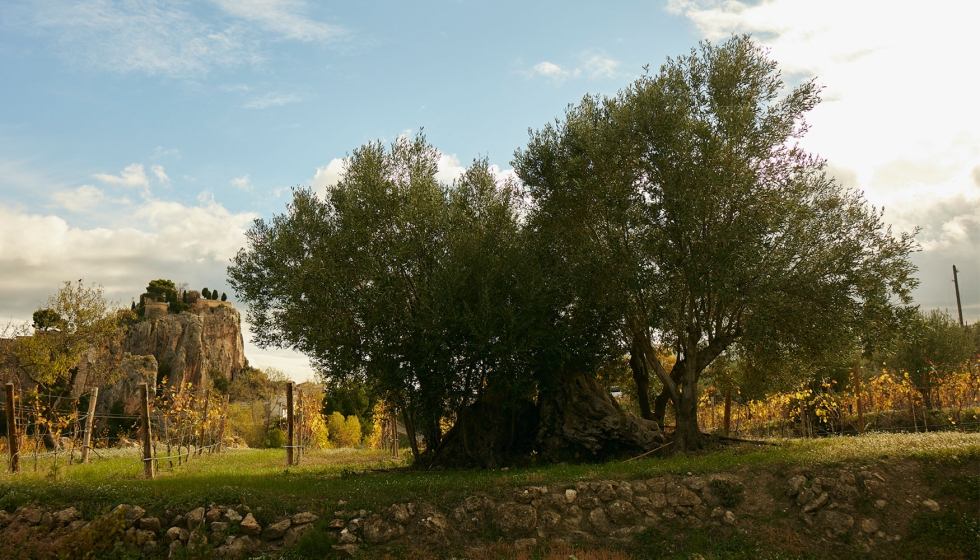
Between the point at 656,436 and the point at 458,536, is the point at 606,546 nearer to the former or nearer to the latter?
the point at 458,536

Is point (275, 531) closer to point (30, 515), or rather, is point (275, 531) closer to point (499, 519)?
point (499, 519)

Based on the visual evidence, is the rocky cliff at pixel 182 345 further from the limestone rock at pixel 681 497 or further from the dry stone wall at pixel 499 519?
the limestone rock at pixel 681 497

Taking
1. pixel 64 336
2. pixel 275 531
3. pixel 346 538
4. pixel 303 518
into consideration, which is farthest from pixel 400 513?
pixel 64 336

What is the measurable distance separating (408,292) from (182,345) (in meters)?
78.1

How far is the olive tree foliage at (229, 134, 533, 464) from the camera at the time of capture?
18.7 metres

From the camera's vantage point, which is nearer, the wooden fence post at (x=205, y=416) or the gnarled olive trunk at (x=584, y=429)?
the gnarled olive trunk at (x=584, y=429)

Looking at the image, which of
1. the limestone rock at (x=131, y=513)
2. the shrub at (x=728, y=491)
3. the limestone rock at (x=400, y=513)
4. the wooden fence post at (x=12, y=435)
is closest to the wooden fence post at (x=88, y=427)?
the wooden fence post at (x=12, y=435)

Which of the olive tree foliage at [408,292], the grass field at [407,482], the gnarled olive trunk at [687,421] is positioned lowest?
the grass field at [407,482]

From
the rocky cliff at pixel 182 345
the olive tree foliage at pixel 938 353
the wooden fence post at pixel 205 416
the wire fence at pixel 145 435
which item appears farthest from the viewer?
the rocky cliff at pixel 182 345

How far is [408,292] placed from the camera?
66.0 feet

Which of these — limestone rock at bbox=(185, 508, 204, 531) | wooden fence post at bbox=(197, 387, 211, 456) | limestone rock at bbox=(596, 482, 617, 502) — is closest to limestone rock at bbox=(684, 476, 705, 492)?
limestone rock at bbox=(596, 482, 617, 502)

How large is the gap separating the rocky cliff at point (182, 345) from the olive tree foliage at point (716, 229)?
77.6m

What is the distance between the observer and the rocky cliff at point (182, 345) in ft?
280

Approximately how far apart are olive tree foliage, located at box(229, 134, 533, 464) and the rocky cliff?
7191 cm
